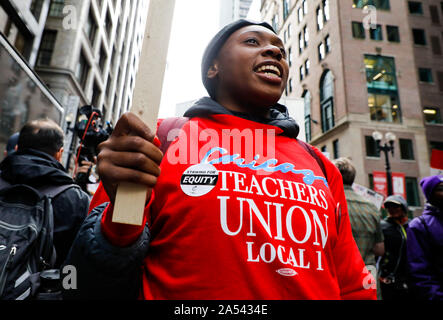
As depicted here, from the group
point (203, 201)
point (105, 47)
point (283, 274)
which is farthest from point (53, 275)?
point (105, 47)

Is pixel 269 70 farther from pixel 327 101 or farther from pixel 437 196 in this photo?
pixel 327 101

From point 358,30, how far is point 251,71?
26089 mm

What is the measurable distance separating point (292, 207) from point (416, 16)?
33202 millimetres

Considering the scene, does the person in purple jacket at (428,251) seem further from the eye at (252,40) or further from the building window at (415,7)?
the building window at (415,7)

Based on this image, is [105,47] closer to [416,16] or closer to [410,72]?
[410,72]

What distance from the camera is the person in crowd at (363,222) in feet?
10.9

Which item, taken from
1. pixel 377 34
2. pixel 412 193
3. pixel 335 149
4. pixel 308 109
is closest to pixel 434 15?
pixel 377 34

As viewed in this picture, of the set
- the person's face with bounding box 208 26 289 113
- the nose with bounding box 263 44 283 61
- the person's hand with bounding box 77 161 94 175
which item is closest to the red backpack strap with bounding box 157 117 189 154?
the person's face with bounding box 208 26 289 113

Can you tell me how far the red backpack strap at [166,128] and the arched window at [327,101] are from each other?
25.7 m

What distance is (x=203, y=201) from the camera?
1.09m

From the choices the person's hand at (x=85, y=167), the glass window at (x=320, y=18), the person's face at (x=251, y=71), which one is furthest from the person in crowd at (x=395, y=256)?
the glass window at (x=320, y=18)

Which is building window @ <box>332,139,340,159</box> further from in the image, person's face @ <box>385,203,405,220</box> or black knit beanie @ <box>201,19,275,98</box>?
black knit beanie @ <box>201,19,275,98</box>

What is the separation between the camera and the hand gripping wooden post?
714 mm

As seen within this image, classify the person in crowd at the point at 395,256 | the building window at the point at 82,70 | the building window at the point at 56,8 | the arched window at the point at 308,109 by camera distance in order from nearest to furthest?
the person in crowd at the point at 395,256, the building window at the point at 56,8, the building window at the point at 82,70, the arched window at the point at 308,109
